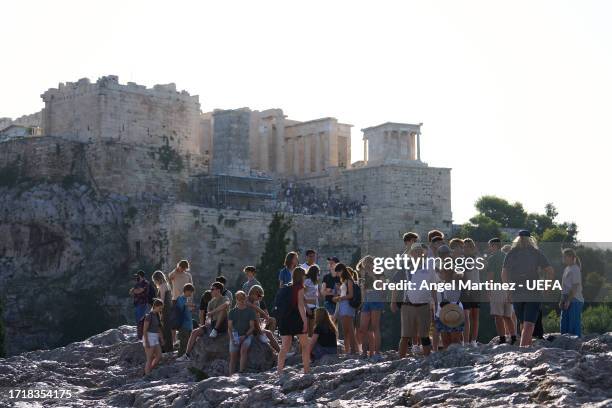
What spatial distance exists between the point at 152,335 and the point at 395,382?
6.90 metres

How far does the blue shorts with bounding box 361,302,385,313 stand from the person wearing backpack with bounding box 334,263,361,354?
183 mm

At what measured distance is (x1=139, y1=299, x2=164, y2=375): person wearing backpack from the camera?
21422 mm

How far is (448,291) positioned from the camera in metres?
17.5

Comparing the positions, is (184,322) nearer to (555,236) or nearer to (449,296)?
(449,296)

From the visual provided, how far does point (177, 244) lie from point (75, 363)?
782 inches

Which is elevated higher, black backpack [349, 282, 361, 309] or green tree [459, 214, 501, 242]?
green tree [459, 214, 501, 242]

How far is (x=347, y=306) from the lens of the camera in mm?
19500

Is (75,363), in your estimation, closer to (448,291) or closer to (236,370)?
(236,370)

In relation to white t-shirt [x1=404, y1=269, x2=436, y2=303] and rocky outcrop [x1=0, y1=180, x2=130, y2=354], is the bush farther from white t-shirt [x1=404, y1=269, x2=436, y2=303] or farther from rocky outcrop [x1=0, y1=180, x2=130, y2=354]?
white t-shirt [x1=404, y1=269, x2=436, y2=303]

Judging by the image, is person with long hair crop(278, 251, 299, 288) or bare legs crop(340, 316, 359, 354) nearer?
person with long hair crop(278, 251, 299, 288)

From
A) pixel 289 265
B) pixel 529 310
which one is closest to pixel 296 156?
pixel 289 265

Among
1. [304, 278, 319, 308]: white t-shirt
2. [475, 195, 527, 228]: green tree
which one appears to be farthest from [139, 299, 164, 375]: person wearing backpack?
[475, 195, 527, 228]: green tree

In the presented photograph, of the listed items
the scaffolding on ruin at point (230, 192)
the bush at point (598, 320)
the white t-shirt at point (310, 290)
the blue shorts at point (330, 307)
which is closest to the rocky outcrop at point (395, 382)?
the white t-shirt at point (310, 290)

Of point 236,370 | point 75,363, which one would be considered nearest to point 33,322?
point 75,363
